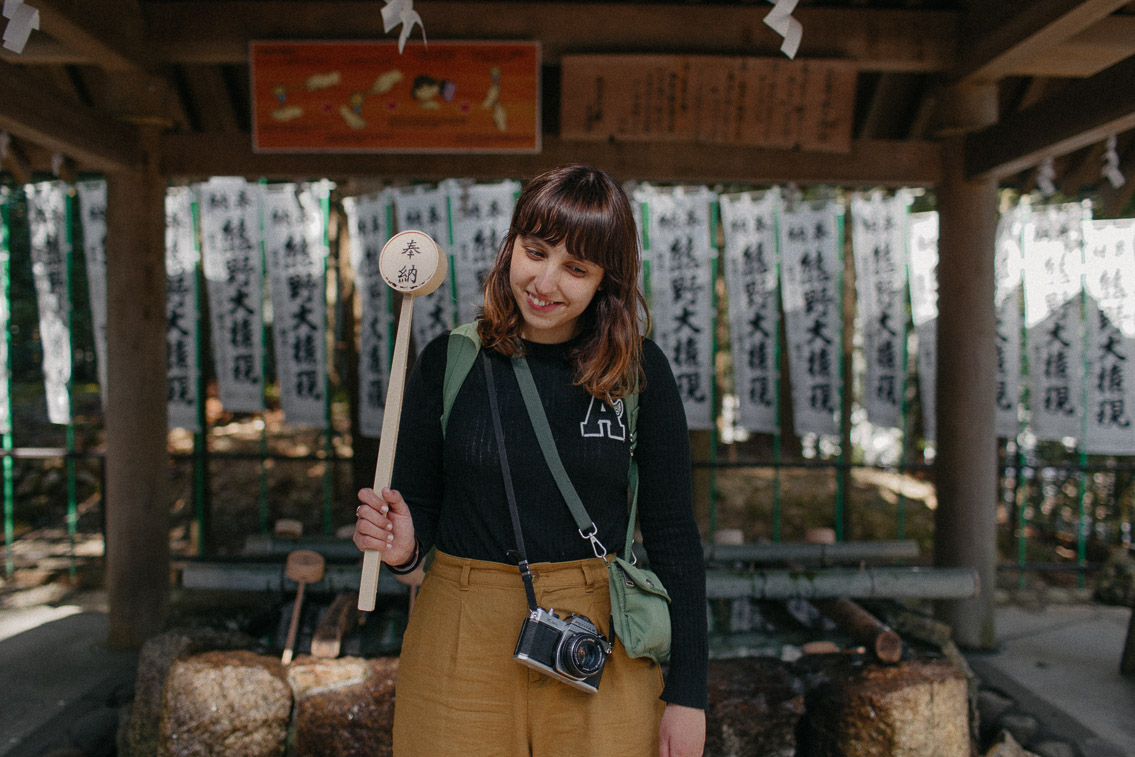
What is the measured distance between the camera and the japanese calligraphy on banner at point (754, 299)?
211 inches

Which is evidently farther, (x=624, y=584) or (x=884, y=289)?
(x=884, y=289)

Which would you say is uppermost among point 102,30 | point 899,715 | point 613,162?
point 102,30

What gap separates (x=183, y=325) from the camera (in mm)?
5246

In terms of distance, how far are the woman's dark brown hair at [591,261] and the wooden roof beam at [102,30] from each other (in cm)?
304

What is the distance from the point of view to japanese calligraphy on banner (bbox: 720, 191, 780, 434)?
5.36 meters

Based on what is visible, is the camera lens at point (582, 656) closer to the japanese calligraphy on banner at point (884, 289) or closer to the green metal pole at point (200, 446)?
the japanese calligraphy on banner at point (884, 289)

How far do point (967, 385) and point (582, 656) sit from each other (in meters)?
3.91

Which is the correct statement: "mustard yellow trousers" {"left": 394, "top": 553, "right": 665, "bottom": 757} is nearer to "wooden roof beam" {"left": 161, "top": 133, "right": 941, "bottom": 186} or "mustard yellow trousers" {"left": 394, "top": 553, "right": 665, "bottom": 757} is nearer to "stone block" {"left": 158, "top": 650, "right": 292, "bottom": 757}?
"stone block" {"left": 158, "top": 650, "right": 292, "bottom": 757}

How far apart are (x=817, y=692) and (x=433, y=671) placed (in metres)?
2.30

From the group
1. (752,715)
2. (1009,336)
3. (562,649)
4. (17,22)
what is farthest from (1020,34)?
(17,22)

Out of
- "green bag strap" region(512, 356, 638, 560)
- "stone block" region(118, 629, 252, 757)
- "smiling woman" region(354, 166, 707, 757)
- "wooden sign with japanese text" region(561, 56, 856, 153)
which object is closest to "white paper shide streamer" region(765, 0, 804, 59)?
"smiling woman" region(354, 166, 707, 757)

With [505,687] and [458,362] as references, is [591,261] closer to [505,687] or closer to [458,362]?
[458,362]

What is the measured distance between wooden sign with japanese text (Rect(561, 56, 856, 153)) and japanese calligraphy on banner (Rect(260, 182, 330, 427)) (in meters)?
2.12

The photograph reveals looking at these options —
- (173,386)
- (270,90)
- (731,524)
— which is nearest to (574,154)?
(270,90)
